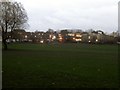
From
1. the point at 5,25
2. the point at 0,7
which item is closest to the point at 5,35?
the point at 5,25

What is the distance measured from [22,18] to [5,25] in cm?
432

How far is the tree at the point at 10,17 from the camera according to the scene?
61781 millimetres

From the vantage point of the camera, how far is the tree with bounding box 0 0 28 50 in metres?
61.8

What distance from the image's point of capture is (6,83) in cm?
1256

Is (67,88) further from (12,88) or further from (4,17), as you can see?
(4,17)

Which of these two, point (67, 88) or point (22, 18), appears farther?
point (22, 18)

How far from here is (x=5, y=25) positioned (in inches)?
2467

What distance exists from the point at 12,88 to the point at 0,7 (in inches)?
2046

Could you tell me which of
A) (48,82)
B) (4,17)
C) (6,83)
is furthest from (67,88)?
(4,17)

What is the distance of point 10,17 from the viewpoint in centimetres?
6209

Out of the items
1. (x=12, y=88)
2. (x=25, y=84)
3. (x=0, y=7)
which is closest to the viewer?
(x=12, y=88)

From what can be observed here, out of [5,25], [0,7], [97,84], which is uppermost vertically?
[0,7]

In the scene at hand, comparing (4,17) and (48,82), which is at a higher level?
(4,17)

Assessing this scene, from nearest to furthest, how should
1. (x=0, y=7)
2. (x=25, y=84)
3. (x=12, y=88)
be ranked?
(x=12, y=88) < (x=25, y=84) < (x=0, y=7)
